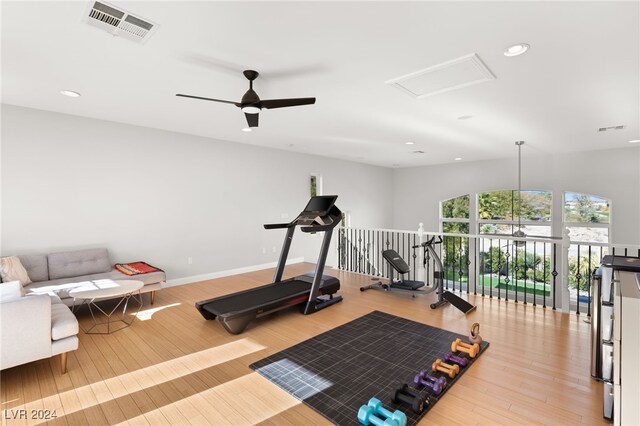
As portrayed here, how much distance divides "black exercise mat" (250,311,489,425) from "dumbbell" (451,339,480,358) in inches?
3.4

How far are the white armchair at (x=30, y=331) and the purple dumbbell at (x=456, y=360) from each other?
11.3ft

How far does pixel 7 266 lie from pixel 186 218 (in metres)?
2.53

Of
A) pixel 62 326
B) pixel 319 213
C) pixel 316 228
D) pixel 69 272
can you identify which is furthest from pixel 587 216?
pixel 69 272

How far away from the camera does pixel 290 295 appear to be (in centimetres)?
423

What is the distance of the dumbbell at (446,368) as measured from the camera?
8.75 feet

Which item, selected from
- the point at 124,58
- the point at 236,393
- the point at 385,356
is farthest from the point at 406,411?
the point at 124,58

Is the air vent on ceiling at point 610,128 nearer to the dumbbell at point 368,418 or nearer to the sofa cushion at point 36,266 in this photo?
the dumbbell at point 368,418

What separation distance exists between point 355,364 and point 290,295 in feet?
5.07

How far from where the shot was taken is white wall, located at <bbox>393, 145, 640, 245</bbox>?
269 inches

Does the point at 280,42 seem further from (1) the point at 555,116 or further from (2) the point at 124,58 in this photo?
(1) the point at 555,116

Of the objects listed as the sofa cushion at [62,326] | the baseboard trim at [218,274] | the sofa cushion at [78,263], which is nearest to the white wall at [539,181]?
the baseboard trim at [218,274]

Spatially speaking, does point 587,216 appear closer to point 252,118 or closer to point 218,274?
point 252,118

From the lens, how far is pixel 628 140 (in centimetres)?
604

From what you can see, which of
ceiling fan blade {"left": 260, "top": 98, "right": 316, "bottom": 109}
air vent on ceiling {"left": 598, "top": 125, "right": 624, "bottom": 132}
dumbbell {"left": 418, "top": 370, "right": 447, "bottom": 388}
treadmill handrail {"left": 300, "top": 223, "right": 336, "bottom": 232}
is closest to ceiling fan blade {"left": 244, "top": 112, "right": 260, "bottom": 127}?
ceiling fan blade {"left": 260, "top": 98, "right": 316, "bottom": 109}
